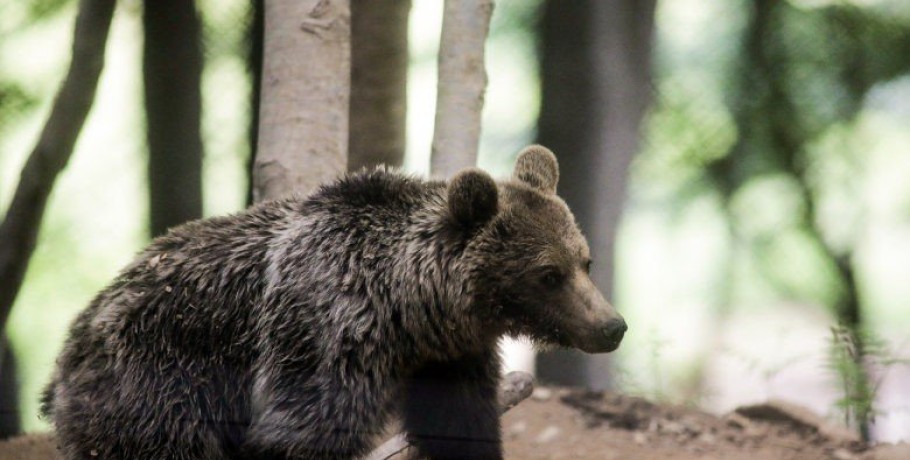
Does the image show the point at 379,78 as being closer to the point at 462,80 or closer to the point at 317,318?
the point at 462,80

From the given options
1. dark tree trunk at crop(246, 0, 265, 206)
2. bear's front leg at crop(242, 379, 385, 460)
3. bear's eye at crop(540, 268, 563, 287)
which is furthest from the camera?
dark tree trunk at crop(246, 0, 265, 206)

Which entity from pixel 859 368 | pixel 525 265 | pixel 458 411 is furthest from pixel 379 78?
pixel 859 368

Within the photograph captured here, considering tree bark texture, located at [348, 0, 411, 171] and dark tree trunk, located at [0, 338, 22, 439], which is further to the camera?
tree bark texture, located at [348, 0, 411, 171]

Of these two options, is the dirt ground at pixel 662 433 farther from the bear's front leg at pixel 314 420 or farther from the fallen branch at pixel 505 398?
the bear's front leg at pixel 314 420

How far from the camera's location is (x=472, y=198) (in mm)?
2617

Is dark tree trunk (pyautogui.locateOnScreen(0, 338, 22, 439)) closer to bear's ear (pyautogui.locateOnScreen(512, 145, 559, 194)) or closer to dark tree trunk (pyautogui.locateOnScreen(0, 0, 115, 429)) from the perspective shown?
dark tree trunk (pyautogui.locateOnScreen(0, 0, 115, 429))

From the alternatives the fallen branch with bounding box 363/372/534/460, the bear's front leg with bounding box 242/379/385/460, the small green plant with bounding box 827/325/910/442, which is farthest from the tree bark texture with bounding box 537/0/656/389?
the bear's front leg with bounding box 242/379/385/460

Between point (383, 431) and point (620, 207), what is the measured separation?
44.8 inches

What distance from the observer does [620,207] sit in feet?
10.5

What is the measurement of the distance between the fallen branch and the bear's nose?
0.54 m

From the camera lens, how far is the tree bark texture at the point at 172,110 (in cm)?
342

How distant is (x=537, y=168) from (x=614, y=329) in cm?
62

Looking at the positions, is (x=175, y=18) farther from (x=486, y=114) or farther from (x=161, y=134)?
(x=486, y=114)

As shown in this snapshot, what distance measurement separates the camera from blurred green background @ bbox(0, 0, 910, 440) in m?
2.89
